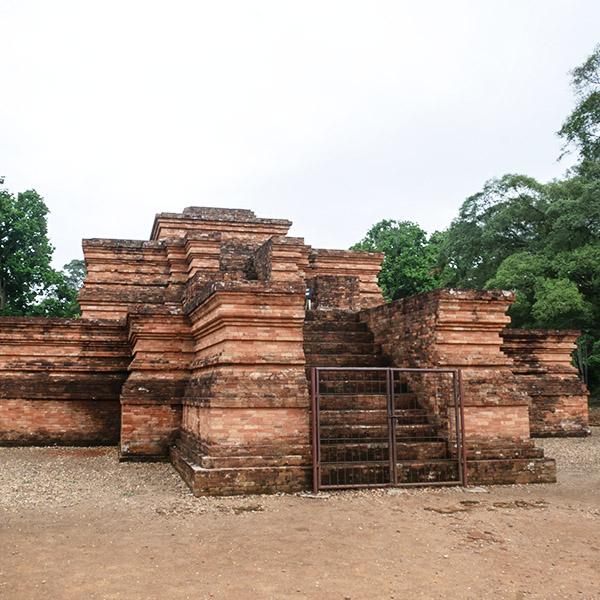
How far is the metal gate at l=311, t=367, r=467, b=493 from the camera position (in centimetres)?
684

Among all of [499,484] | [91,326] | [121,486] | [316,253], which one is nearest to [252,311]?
[121,486]

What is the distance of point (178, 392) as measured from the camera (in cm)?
912

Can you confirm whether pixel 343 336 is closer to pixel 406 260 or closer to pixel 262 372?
pixel 262 372

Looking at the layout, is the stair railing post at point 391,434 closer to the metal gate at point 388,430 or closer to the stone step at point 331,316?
the metal gate at point 388,430

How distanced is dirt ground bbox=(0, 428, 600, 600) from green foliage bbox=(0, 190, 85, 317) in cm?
1653

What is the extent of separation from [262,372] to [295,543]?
261 centimetres

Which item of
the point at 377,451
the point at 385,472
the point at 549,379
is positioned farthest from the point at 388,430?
the point at 549,379

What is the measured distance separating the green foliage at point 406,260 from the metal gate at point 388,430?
20.3 m

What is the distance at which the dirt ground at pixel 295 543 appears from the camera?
3.93m

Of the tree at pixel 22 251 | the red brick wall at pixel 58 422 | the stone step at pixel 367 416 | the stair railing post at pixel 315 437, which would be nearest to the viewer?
the stair railing post at pixel 315 437

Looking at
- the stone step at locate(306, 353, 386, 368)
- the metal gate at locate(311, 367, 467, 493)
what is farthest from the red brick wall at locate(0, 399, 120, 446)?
the metal gate at locate(311, 367, 467, 493)

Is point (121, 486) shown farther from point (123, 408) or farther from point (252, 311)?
point (252, 311)

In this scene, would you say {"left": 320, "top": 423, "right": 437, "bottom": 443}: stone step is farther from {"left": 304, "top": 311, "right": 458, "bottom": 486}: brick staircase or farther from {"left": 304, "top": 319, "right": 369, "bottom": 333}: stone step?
{"left": 304, "top": 319, "right": 369, "bottom": 333}: stone step

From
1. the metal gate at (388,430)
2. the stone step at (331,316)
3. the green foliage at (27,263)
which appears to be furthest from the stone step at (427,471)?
the green foliage at (27,263)
